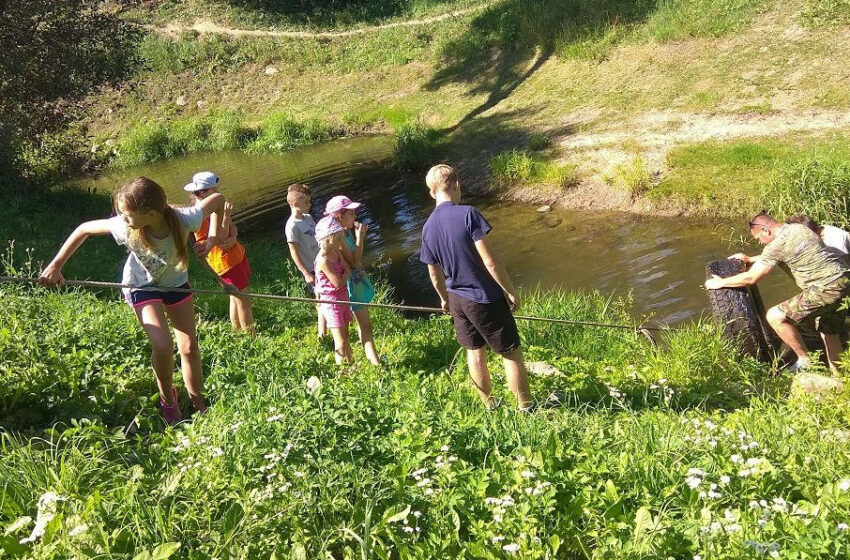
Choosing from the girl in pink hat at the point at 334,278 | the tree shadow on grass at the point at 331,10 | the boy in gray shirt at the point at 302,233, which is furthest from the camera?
the tree shadow on grass at the point at 331,10

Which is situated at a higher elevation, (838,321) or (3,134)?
(3,134)

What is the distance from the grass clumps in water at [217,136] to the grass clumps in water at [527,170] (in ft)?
37.4

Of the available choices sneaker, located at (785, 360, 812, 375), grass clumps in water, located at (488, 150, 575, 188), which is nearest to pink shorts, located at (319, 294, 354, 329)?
sneaker, located at (785, 360, 812, 375)

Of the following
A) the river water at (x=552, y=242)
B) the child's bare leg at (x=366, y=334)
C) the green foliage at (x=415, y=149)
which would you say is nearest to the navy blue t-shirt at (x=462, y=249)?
the child's bare leg at (x=366, y=334)

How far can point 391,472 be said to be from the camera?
345 centimetres

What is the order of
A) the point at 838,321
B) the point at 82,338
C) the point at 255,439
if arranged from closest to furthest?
the point at 255,439
the point at 82,338
the point at 838,321

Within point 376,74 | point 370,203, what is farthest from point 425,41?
point 370,203

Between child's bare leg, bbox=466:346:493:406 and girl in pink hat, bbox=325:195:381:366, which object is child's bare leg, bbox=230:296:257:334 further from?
child's bare leg, bbox=466:346:493:406

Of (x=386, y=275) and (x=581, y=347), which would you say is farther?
(x=386, y=275)

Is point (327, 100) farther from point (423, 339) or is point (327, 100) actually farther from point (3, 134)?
point (423, 339)

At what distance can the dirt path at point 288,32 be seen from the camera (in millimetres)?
→ 30641

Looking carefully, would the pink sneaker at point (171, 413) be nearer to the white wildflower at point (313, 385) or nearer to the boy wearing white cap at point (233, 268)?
the white wildflower at point (313, 385)

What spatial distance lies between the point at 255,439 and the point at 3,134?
39.6 feet

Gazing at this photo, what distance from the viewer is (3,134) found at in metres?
12.8
